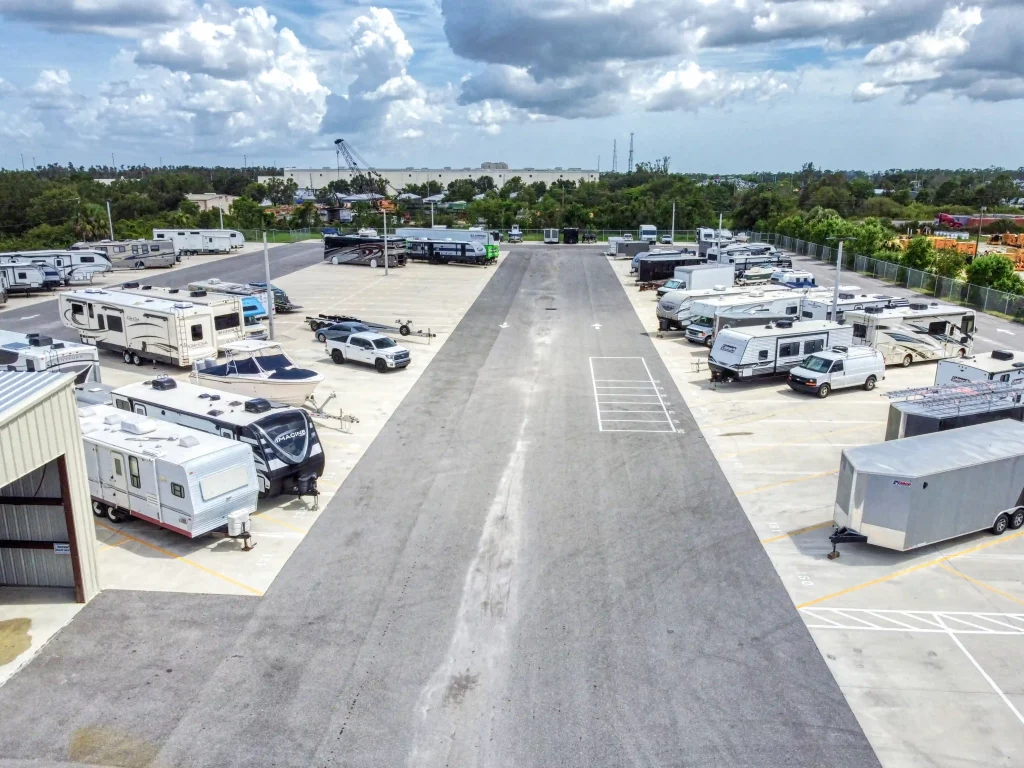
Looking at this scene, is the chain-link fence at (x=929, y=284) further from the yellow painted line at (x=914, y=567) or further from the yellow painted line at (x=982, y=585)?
the yellow painted line at (x=982, y=585)

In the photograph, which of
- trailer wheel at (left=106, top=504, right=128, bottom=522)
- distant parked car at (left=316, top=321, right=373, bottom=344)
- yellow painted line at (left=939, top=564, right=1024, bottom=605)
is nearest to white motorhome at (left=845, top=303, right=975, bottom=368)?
yellow painted line at (left=939, top=564, right=1024, bottom=605)

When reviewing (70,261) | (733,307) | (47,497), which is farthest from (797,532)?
(70,261)

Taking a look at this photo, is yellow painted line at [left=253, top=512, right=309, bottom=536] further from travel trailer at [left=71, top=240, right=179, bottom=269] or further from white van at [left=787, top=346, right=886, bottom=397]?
travel trailer at [left=71, top=240, right=179, bottom=269]

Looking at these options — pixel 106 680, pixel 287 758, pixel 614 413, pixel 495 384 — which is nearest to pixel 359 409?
pixel 495 384

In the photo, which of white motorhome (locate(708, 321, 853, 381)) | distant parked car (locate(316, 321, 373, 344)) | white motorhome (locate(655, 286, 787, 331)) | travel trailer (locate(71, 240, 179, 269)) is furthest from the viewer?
travel trailer (locate(71, 240, 179, 269))

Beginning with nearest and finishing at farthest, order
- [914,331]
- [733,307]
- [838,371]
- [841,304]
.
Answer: [838,371]
[914,331]
[733,307]
[841,304]

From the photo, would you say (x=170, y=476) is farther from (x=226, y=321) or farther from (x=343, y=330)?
(x=343, y=330)

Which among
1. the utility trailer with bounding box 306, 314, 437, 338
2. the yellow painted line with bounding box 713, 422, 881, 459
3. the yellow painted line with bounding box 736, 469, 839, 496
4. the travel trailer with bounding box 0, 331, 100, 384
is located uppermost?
the travel trailer with bounding box 0, 331, 100, 384

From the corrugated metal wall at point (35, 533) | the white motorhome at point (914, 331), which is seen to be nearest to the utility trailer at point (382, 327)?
the white motorhome at point (914, 331)
